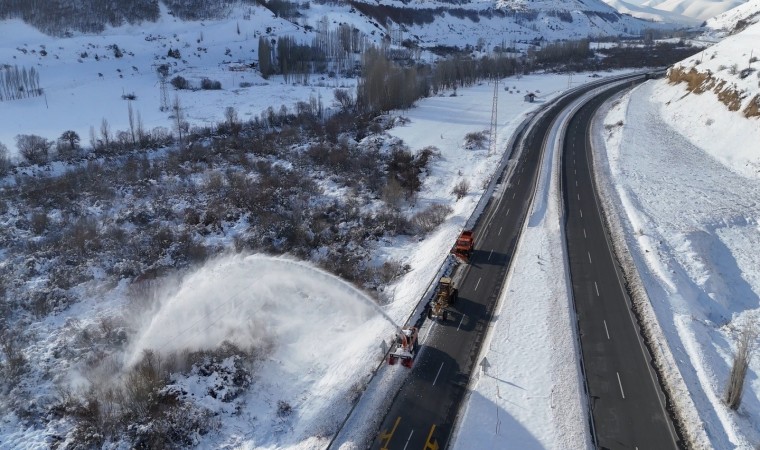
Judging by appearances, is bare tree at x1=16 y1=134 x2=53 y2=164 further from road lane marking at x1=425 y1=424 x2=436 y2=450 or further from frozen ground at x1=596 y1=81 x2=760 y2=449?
frozen ground at x1=596 y1=81 x2=760 y2=449

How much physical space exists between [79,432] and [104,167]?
59.9m

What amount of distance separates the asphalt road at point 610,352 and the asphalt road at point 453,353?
6838 millimetres

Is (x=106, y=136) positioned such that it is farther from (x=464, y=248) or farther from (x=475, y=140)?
(x=464, y=248)

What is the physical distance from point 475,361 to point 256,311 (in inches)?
751

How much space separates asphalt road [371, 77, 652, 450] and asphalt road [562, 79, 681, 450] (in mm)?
6838

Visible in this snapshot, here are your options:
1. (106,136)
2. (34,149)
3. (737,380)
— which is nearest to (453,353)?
(737,380)

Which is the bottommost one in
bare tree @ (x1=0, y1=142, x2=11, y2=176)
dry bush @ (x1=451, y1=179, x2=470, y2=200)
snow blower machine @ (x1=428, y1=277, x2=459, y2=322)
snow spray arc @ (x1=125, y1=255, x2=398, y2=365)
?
snow spray arc @ (x1=125, y1=255, x2=398, y2=365)

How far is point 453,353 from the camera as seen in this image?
38.3m

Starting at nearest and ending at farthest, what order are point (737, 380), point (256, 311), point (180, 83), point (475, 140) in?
point (737, 380) → point (256, 311) → point (475, 140) → point (180, 83)

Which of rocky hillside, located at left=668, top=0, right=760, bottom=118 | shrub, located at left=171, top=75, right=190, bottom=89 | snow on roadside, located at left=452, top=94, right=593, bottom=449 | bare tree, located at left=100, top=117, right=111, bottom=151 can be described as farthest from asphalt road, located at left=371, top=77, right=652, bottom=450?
shrub, located at left=171, top=75, right=190, bottom=89

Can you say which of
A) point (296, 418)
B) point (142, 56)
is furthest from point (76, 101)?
point (296, 418)

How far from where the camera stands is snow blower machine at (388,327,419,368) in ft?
120

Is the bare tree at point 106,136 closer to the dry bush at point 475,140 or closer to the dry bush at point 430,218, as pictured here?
the dry bush at point 430,218

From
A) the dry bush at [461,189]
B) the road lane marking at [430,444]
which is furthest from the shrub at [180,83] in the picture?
the road lane marking at [430,444]
